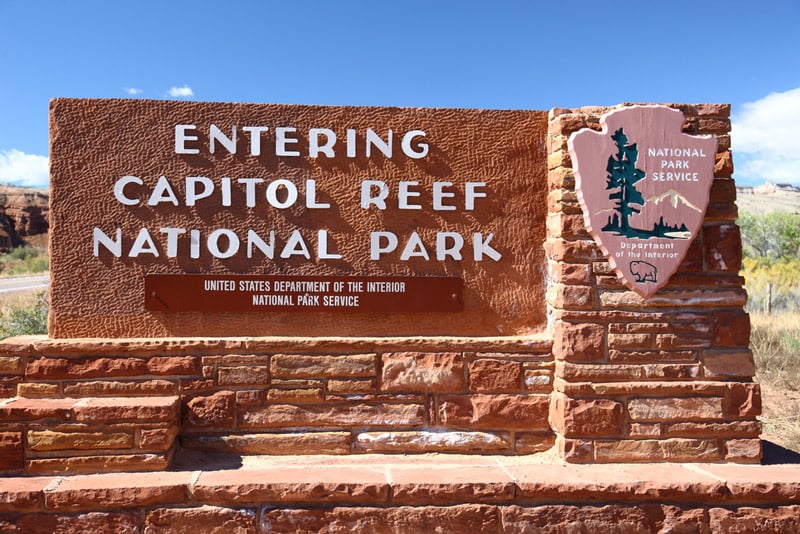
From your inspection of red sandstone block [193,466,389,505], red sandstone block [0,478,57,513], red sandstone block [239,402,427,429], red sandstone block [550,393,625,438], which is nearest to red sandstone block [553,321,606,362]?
red sandstone block [550,393,625,438]

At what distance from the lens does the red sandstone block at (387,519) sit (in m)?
3.39

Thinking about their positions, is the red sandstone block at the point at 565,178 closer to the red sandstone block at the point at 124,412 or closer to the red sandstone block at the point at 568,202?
the red sandstone block at the point at 568,202

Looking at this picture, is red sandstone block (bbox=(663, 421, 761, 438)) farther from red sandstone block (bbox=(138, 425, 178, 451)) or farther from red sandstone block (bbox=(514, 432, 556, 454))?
red sandstone block (bbox=(138, 425, 178, 451))

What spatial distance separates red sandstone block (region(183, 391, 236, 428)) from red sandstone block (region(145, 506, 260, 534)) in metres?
0.56

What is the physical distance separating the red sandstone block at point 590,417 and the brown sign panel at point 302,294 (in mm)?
876

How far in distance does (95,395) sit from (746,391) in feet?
12.6

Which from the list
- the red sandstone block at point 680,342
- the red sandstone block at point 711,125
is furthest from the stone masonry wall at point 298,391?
the red sandstone block at point 711,125

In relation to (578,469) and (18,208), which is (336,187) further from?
(18,208)

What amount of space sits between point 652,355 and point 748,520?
100cm

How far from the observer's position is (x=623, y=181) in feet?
12.4

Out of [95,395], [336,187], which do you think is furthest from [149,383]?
[336,187]

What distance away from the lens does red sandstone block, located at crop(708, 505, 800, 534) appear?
350cm

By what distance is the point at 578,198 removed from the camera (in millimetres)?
3770

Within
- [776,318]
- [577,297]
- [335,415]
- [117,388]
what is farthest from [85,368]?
[776,318]
